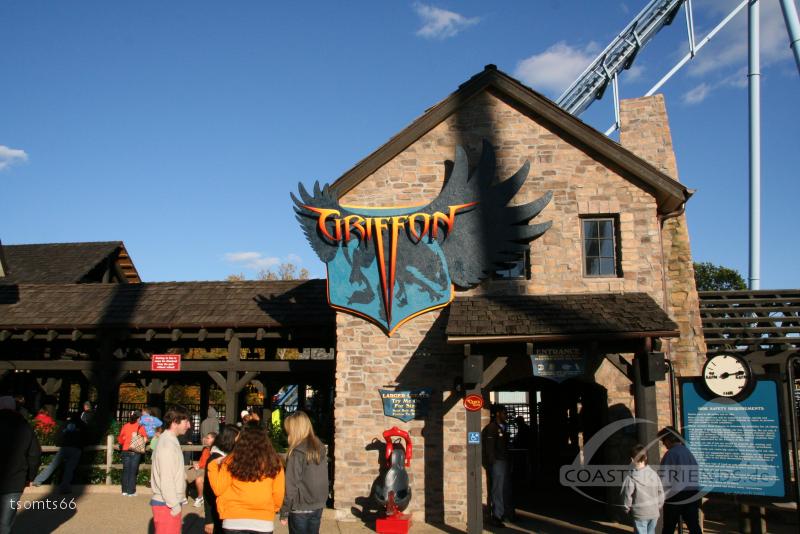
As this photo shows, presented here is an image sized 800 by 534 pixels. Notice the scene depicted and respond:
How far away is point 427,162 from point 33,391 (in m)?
13.3

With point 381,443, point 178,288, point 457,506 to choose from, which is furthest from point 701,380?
point 178,288

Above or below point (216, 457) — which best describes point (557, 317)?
above

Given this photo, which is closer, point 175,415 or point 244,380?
point 175,415

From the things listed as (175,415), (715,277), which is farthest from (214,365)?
(715,277)

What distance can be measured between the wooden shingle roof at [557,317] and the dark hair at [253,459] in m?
4.97

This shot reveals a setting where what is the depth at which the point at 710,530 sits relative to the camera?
1082cm

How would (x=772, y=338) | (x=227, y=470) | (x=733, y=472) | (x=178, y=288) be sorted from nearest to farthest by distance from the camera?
(x=227, y=470) → (x=733, y=472) → (x=772, y=338) → (x=178, y=288)

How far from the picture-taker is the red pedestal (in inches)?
406

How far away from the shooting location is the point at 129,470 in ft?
39.6

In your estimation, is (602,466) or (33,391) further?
(33,391)

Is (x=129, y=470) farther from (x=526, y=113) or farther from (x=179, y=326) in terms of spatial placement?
(x=526, y=113)

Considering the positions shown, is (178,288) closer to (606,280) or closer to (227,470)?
(606,280)

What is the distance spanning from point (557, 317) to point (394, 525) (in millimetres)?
3993

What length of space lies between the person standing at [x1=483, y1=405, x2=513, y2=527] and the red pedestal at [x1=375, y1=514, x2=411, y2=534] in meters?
1.48
